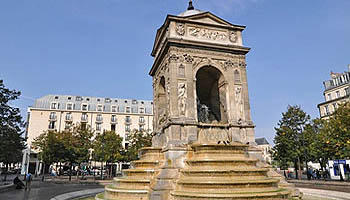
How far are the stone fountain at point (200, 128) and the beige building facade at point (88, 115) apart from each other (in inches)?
1707

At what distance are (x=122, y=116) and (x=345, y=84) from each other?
49.6 metres

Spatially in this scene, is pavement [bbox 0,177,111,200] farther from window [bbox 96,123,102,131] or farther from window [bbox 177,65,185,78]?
window [bbox 96,123,102,131]

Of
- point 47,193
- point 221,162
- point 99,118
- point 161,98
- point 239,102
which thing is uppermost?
point 99,118

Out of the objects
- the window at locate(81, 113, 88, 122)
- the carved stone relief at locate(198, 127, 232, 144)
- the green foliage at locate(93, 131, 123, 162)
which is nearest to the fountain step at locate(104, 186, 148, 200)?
the carved stone relief at locate(198, 127, 232, 144)

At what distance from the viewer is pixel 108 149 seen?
4031 centimetres

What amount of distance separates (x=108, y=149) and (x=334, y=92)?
141 feet

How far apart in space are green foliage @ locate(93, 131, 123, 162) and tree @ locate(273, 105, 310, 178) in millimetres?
24367

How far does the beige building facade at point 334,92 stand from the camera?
4677cm

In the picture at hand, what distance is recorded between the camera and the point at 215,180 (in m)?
11.1

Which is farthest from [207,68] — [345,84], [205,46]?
[345,84]

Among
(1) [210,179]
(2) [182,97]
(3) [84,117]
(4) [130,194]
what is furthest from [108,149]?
(1) [210,179]

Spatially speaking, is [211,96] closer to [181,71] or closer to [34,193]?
[181,71]

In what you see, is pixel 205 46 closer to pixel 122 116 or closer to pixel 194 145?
pixel 194 145

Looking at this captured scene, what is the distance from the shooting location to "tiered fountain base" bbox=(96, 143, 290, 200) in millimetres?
10578
